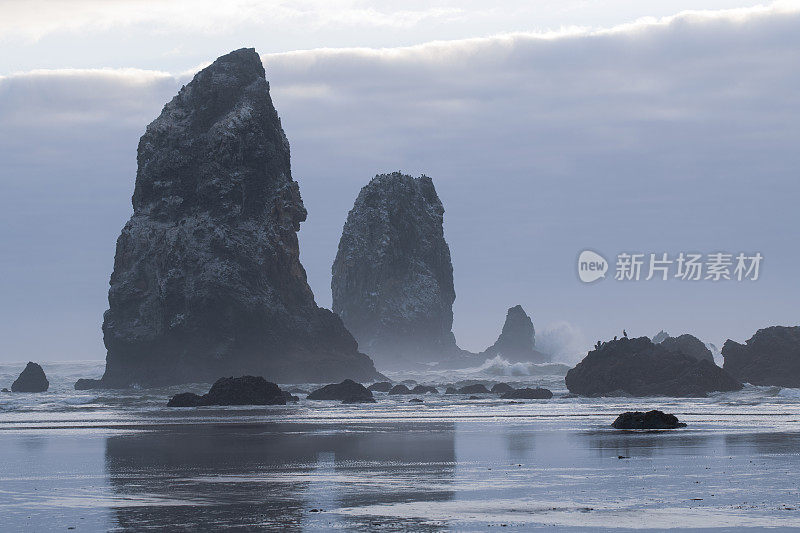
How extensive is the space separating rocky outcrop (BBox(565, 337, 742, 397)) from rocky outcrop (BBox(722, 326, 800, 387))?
56.8 ft

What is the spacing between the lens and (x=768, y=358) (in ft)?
393

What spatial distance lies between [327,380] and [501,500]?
11592cm

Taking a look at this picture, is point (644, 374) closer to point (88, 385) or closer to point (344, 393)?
point (344, 393)

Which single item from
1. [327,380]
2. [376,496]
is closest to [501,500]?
[376,496]

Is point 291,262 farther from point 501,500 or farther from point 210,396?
point 501,500

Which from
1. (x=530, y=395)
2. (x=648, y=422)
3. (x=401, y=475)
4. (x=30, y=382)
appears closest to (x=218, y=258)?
(x=30, y=382)

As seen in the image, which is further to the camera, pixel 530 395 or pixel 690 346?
pixel 690 346

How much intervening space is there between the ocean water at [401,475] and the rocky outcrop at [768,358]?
60.8m

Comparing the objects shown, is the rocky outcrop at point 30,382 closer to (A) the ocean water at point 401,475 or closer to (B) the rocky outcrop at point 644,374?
(B) the rocky outcrop at point 644,374

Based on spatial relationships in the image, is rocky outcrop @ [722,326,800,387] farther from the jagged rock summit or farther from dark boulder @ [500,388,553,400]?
the jagged rock summit

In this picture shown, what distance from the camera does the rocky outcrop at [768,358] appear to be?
116750 mm

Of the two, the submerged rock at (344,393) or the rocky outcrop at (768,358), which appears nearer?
the submerged rock at (344,393)

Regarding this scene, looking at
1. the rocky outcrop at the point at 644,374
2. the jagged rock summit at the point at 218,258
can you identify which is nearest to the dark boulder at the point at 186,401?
the rocky outcrop at the point at 644,374

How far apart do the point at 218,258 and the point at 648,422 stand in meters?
97.1
